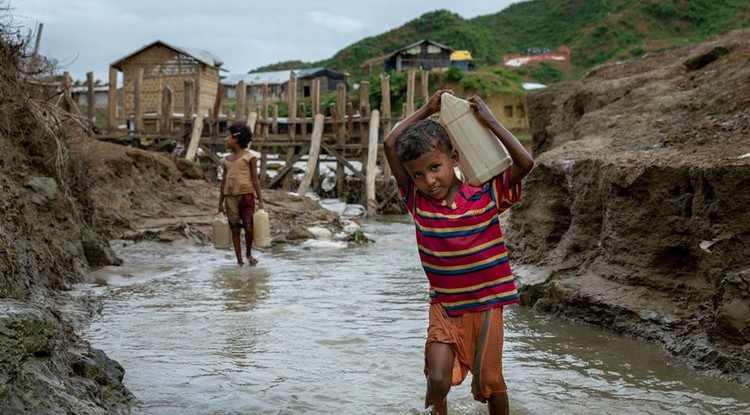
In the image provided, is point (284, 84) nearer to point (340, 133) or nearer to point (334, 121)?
point (334, 121)

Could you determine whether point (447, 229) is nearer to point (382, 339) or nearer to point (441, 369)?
point (441, 369)

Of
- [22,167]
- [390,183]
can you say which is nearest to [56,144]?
[22,167]

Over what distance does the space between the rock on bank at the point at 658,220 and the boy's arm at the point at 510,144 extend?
1764mm

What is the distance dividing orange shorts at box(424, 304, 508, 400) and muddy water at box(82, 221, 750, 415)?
2.25ft

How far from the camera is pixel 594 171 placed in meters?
7.19

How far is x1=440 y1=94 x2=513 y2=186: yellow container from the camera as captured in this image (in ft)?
12.5

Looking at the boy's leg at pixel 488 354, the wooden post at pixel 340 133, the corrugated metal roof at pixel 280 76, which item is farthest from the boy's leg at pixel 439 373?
the corrugated metal roof at pixel 280 76

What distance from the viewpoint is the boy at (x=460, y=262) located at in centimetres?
372

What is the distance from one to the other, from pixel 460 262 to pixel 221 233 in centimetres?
764

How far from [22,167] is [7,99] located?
739 millimetres

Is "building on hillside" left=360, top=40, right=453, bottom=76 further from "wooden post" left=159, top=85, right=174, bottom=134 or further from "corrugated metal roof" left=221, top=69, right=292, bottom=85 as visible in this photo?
"wooden post" left=159, top=85, right=174, bottom=134

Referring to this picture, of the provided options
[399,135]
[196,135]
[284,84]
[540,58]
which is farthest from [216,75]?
[399,135]

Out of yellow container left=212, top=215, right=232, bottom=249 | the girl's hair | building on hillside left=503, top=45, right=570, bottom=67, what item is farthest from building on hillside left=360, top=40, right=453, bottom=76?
the girl's hair

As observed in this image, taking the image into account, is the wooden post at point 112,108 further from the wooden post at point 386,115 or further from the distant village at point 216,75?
the wooden post at point 386,115
